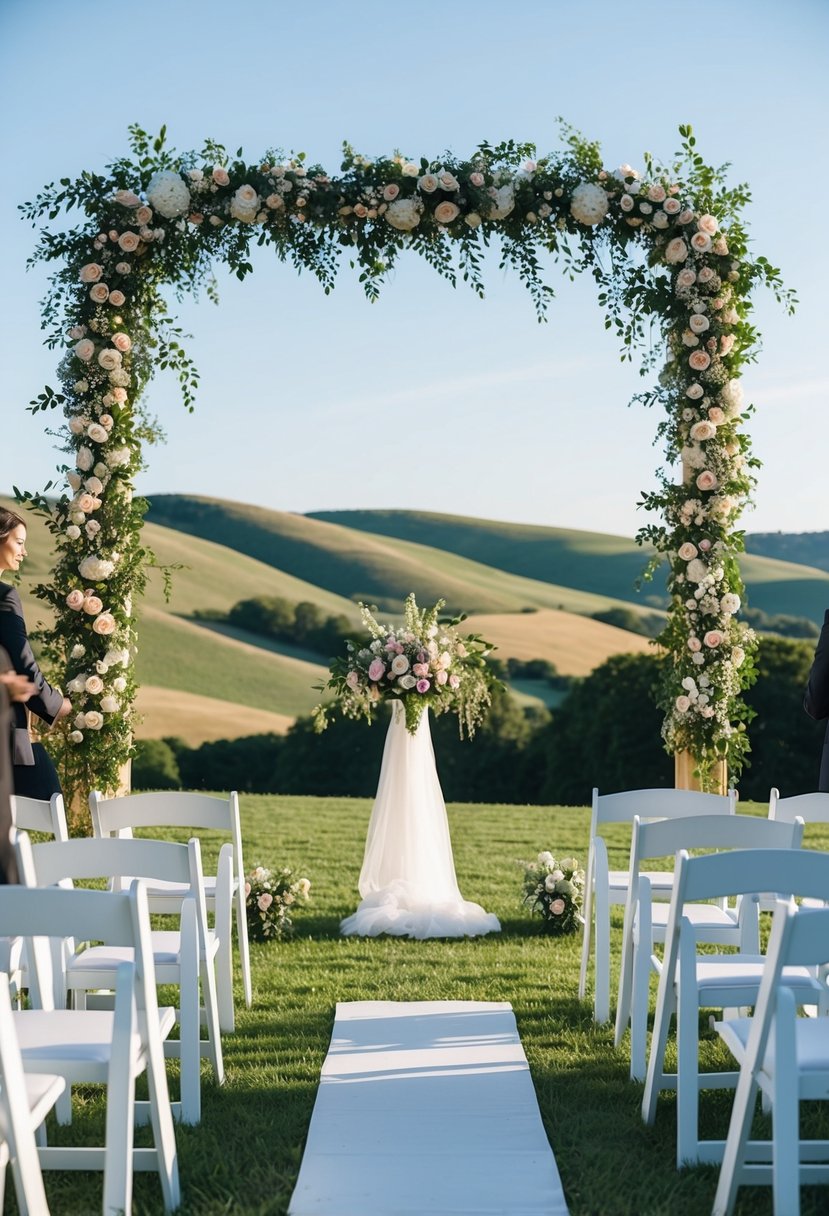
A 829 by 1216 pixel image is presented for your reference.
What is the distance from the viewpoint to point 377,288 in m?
6.81

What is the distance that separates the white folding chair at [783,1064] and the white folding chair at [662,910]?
860 millimetres

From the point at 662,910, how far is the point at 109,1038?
7.33 feet

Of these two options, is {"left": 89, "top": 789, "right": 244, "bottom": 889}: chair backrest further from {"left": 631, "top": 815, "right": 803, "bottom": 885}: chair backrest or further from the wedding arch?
the wedding arch

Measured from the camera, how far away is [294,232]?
677 centimetres

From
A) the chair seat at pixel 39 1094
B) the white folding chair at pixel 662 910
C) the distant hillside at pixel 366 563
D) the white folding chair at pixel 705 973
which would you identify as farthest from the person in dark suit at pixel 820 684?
the distant hillside at pixel 366 563

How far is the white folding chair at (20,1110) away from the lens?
7.30ft

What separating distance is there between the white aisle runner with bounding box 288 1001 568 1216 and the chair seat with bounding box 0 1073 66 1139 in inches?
26.9

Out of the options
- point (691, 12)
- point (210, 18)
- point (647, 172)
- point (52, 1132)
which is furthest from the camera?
point (210, 18)

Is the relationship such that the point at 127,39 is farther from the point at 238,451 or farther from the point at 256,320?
the point at 238,451

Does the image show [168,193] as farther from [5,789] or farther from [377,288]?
[5,789]

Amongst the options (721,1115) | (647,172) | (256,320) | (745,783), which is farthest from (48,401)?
(745,783)

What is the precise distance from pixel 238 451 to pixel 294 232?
9060 mm

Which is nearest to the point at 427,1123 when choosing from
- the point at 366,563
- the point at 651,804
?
the point at 651,804

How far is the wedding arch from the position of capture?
6.62 m
